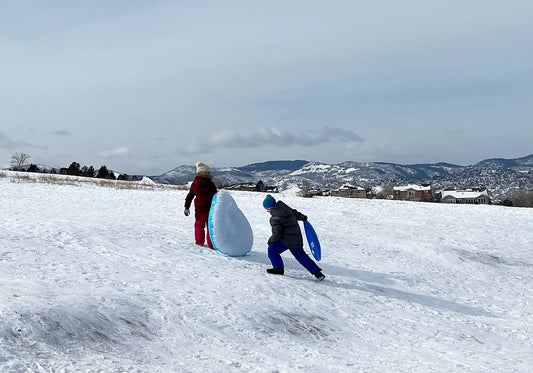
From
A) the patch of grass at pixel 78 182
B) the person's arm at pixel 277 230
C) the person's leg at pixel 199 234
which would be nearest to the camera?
the person's arm at pixel 277 230

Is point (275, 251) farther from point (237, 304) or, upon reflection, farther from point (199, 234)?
point (199, 234)

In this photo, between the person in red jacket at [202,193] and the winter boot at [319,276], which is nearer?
the winter boot at [319,276]

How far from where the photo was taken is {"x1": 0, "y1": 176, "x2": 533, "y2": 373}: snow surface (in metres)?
6.00

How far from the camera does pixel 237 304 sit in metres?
7.89

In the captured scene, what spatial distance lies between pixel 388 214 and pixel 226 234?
13.6 meters

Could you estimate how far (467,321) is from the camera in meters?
9.12

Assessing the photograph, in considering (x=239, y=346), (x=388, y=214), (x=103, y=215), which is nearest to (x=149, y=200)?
(x=103, y=215)

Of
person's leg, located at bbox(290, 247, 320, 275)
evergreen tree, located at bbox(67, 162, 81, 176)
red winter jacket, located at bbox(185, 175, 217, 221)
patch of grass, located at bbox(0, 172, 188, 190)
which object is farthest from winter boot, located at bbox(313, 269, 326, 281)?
evergreen tree, located at bbox(67, 162, 81, 176)

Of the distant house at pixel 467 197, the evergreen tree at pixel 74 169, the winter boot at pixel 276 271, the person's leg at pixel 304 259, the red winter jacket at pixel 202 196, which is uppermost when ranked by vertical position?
the evergreen tree at pixel 74 169

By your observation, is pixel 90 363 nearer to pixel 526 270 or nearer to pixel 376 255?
pixel 376 255

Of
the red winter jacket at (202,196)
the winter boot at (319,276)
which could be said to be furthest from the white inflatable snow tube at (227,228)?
the winter boot at (319,276)

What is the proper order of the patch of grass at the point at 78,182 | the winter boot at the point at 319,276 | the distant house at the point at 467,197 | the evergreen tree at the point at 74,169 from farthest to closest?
1. the distant house at the point at 467,197
2. the evergreen tree at the point at 74,169
3. the patch of grass at the point at 78,182
4. the winter boot at the point at 319,276

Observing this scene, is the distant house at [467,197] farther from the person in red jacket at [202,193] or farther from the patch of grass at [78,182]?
the person in red jacket at [202,193]

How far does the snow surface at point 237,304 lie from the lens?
600cm
